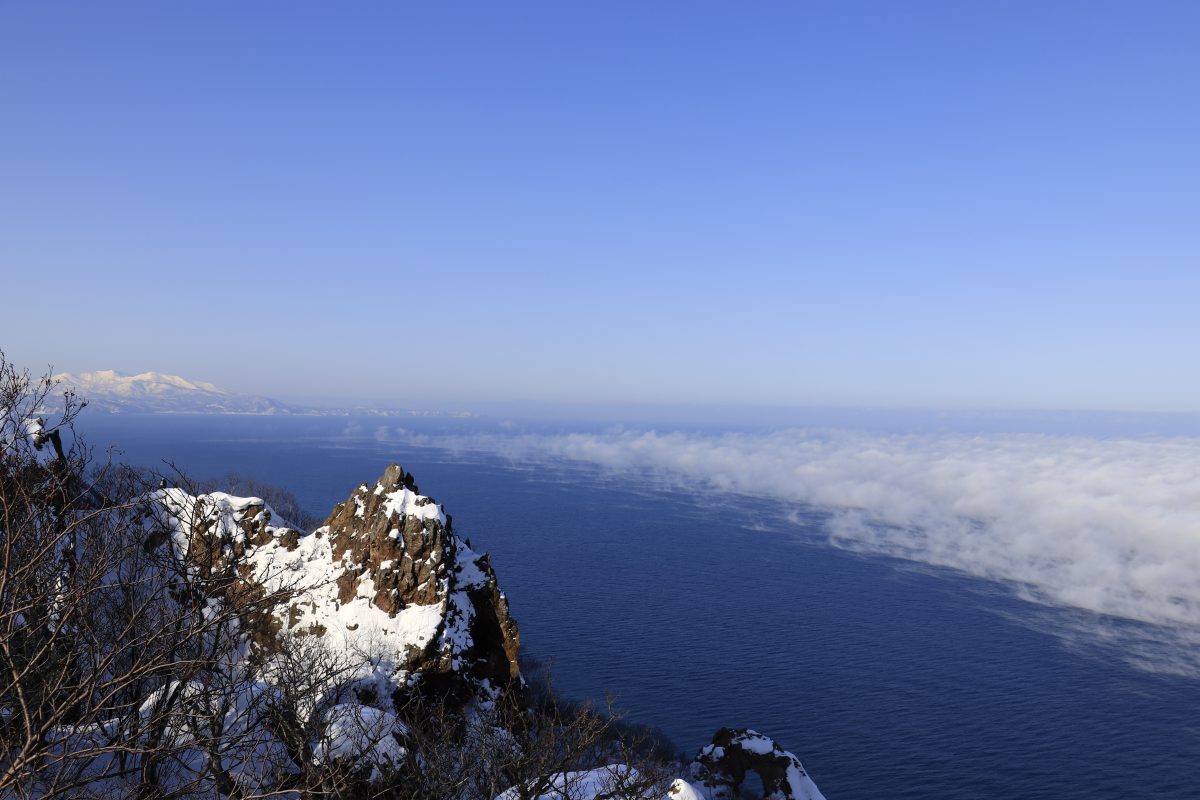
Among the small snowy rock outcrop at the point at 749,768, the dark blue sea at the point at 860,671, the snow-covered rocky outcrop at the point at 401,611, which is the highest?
the snow-covered rocky outcrop at the point at 401,611

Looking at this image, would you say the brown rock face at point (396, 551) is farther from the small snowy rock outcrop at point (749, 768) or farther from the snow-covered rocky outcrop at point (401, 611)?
the small snowy rock outcrop at point (749, 768)

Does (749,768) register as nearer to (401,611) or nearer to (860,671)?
(401,611)

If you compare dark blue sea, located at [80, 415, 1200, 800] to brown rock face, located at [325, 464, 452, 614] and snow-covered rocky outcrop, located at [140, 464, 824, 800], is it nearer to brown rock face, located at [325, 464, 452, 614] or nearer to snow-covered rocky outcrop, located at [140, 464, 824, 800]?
snow-covered rocky outcrop, located at [140, 464, 824, 800]

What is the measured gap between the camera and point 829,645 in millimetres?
89812

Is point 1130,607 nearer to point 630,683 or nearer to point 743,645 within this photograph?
point 743,645

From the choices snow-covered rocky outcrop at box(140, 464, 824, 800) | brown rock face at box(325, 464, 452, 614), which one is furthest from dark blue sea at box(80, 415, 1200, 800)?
brown rock face at box(325, 464, 452, 614)

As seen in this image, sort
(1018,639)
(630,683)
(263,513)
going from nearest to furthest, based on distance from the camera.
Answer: (263,513), (630,683), (1018,639)

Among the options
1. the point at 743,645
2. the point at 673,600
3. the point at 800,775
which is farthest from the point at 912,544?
the point at 800,775

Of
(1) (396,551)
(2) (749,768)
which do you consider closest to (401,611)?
(1) (396,551)

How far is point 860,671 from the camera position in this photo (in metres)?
80.7

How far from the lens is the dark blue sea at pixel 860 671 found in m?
60.6

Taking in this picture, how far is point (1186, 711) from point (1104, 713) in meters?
12.2

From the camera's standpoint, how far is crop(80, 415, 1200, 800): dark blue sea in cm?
6056

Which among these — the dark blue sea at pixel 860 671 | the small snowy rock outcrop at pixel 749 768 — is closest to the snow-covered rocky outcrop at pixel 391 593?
the small snowy rock outcrop at pixel 749 768
